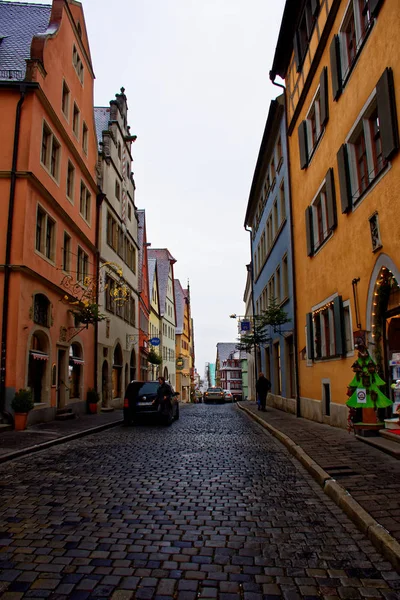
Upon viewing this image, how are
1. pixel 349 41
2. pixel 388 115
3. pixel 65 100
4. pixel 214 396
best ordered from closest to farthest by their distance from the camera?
pixel 388 115 → pixel 349 41 → pixel 65 100 → pixel 214 396

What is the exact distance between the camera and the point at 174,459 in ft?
31.0

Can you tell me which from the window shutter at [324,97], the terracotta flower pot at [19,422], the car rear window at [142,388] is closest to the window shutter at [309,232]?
the window shutter at [324,97]

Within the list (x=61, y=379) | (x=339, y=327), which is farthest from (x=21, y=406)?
(x=339, y=327)

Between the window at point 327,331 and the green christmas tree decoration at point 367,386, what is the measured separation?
2635mm

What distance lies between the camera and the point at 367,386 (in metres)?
10.0

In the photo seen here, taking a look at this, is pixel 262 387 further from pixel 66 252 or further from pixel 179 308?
pixel 179 308

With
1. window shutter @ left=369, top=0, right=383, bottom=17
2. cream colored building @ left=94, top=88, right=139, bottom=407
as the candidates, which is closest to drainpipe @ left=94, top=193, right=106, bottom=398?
cream colored building @ left=94, top=88, right=139, bottom=407

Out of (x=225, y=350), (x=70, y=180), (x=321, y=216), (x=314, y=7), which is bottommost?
(x=321, y=216)

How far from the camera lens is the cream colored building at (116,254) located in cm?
2731

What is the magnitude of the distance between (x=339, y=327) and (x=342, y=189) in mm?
3423

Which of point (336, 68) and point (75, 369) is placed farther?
point (75, 369)

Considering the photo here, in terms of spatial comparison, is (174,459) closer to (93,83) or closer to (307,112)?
(307,112)

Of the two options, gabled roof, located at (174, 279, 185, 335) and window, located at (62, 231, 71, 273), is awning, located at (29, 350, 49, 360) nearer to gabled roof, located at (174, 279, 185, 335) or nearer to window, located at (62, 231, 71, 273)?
window, located at (62, 231, 71, 273)

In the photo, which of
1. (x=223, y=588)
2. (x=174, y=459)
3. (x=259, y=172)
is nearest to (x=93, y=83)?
(x=259, y=172)
